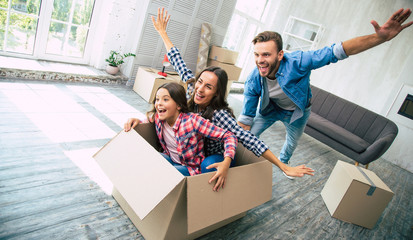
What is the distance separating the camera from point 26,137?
2.07 m

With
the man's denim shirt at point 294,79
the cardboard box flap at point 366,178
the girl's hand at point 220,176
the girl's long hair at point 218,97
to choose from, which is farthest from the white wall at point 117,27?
the cardboard box flap at point 366,178

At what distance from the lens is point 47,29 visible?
11.2 feet

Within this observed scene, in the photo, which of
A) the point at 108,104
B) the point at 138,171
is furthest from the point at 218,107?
the point at 108,104

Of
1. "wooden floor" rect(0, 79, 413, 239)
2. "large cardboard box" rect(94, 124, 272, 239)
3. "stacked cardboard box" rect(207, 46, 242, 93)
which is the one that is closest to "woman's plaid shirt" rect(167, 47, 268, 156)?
"large cardboard box" rect(94, 124, 272, 239)

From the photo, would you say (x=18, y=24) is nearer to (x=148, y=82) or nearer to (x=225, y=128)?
(x=148, y=82)

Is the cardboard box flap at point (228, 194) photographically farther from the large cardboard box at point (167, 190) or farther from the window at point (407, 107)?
the window at point (407, 107)

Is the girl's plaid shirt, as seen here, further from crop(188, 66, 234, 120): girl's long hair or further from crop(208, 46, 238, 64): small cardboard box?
crop(208, 46, 238, 64): small cardboard box

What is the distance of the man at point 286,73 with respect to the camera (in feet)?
4.89

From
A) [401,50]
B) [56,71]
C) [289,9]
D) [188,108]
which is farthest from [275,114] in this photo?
[289,9]

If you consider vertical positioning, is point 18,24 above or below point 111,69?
above

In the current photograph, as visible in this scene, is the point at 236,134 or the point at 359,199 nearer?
the point at 236,134

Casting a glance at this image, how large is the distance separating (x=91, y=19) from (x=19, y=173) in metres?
2.82

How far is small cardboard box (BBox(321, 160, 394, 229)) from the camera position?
227 cm

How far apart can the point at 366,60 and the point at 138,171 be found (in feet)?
19.4
